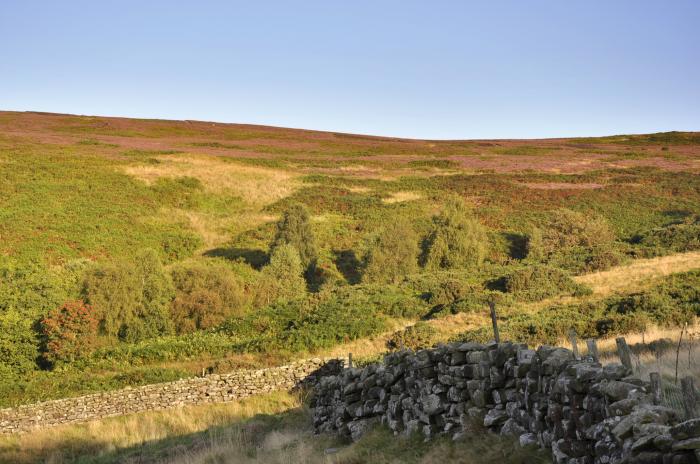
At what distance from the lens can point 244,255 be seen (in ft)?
135

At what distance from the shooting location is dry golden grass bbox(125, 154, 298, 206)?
182 ft

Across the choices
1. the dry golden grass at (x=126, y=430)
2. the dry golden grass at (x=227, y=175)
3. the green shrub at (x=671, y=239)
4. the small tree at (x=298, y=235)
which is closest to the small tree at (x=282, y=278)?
the small tree at (x=298, y=235)

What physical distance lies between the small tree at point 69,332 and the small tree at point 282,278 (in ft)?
30.2

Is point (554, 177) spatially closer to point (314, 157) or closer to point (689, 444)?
point (314, 157)

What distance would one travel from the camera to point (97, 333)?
2770 centimetres

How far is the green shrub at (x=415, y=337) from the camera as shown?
22.1 metres

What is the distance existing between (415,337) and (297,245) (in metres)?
17.5

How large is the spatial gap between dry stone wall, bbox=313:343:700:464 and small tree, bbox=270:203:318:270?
82.4 ft

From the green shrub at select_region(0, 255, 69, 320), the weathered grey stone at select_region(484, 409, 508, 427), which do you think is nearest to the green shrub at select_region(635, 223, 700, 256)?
the weathered grey stone at select_region(484, 409, 508, 427)

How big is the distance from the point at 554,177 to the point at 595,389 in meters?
56.8

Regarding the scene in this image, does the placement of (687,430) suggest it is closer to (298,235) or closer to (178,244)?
(298,235)

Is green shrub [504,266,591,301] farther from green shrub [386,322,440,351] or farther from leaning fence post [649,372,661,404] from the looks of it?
leaning fence post [649,372,661,404]

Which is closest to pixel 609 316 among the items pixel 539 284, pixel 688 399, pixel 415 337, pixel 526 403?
pixel 415 337

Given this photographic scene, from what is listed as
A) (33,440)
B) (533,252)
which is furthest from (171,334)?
(533,252)
